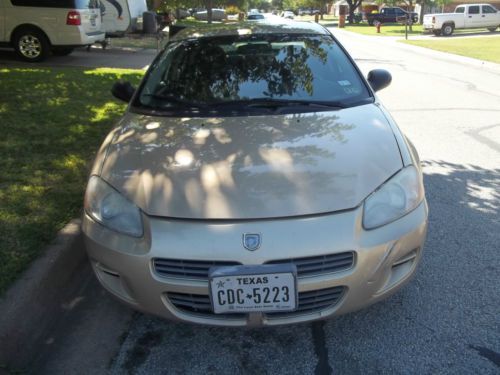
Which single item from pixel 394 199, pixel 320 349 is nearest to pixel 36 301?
pixel 320 349

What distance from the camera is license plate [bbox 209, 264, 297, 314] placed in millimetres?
2207

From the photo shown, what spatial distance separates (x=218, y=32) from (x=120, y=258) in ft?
8.04

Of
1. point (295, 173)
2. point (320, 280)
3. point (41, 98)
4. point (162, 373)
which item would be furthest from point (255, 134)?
point (41, 98)

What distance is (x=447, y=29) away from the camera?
31.2 meters

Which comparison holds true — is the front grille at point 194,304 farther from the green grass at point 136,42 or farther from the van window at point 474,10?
the van window at point 474,10

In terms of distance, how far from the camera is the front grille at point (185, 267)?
89.3 inches

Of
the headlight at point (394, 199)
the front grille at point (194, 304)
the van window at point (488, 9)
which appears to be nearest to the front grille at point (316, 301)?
the front grille at point (194, 304)

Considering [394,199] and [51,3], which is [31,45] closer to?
[51,3]

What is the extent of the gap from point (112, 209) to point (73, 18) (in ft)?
35.7

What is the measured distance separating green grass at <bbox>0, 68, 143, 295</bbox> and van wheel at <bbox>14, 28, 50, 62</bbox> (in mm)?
3326

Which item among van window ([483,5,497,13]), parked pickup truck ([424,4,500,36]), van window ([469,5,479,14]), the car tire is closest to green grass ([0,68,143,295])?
parked pickup truck ([424,4,500,36])

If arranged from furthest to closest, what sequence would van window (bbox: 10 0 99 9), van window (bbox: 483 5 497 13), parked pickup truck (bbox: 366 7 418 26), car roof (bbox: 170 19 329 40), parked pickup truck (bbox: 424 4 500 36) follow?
parked pickup truck (bbox: 366 7 418 26)
van window (bbox: 483 5 497 13)
parked pickup truck (bbox: 424 4 500 36)
van window (bbox: 10 0 99 9)
car roof (bbox: 170 19 329 40)

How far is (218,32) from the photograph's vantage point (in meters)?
4.19

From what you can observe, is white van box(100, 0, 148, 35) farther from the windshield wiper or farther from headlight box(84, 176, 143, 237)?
headlight box(84, 176, 143, 237)
